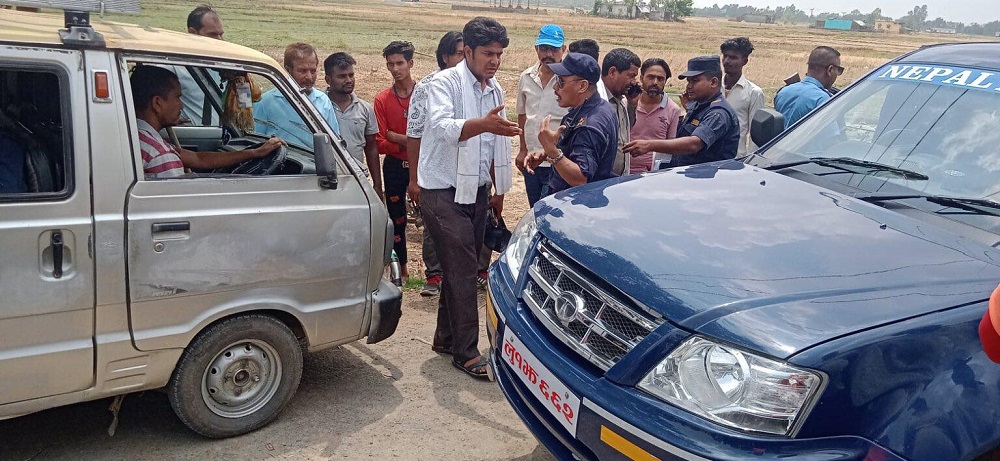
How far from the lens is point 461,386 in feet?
13.4

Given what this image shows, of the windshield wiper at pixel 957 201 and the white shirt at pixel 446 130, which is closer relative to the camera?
the windshield wiper at pixel 957 201

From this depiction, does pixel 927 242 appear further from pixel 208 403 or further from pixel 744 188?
pixel 208 403

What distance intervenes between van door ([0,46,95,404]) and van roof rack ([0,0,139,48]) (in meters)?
0.06

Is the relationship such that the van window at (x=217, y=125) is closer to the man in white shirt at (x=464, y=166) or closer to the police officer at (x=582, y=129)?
the man in white shirt at (x=464, y=166)

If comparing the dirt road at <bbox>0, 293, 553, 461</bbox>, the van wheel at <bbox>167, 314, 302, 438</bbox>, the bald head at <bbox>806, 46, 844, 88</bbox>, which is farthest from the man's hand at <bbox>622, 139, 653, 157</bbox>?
the bald head at <bbox>806, 46, 844, 88</bbox>

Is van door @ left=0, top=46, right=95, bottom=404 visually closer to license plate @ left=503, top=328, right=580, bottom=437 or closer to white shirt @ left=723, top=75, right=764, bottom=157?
license plate @ left=503, top=328, right=580, bottom=437

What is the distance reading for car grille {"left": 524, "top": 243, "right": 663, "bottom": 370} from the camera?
2262mm

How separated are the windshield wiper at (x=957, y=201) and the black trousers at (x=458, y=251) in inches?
79.3

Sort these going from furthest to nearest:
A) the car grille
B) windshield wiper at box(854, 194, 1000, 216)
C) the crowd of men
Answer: the crowd of men → windshield wiper at box(854, 194, 1000, 216) → the car grille

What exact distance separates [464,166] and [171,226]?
1.54 meters

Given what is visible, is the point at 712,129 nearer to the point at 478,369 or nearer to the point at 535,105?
the point at 535,105

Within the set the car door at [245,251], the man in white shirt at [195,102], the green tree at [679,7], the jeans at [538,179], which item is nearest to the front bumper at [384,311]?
the car door at [245,251]

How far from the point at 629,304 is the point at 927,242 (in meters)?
1.05

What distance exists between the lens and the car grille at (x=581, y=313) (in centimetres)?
226
